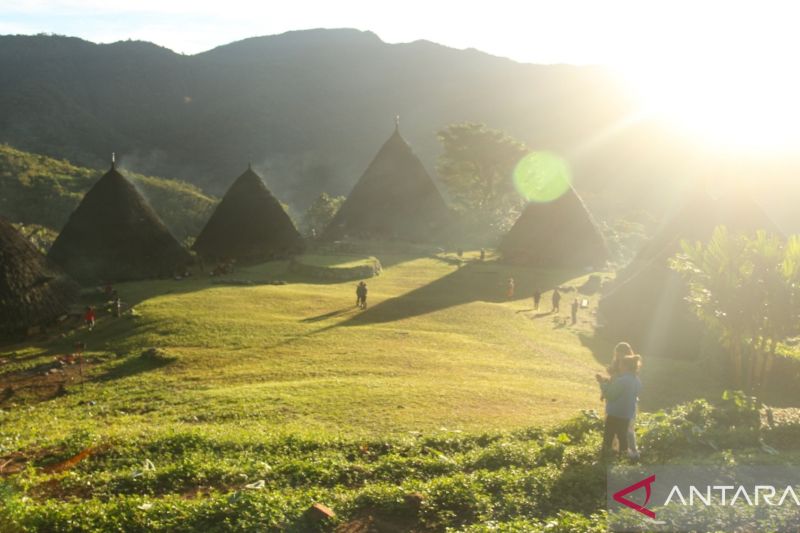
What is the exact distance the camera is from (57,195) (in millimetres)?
45531

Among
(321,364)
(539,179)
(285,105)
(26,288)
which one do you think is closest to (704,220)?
(539,179)

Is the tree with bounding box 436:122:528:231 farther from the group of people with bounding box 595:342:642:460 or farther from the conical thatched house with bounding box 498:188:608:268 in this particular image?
the group of people with bounding box 595:342:642:460

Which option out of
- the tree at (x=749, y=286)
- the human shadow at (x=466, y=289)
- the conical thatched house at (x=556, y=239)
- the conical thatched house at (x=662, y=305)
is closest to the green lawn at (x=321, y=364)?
the human shadow at (x=466, y=289)

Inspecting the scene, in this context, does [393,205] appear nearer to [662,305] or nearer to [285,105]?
[662,305]

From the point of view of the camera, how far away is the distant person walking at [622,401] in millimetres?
8000

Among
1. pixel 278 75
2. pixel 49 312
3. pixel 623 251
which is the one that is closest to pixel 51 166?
pixel 49 312

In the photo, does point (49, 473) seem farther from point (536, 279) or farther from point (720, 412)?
point (536, 279)

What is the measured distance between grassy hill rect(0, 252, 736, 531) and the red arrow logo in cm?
26

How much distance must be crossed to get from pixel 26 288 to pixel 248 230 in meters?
16.2

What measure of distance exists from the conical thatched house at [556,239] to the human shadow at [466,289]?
3.52 feet

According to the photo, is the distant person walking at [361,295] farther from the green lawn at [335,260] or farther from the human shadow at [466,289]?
the green lawn at [335,260]

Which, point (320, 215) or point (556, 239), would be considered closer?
point (556, 239)

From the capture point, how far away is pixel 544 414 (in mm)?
12055

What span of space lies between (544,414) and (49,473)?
8.57 meters
